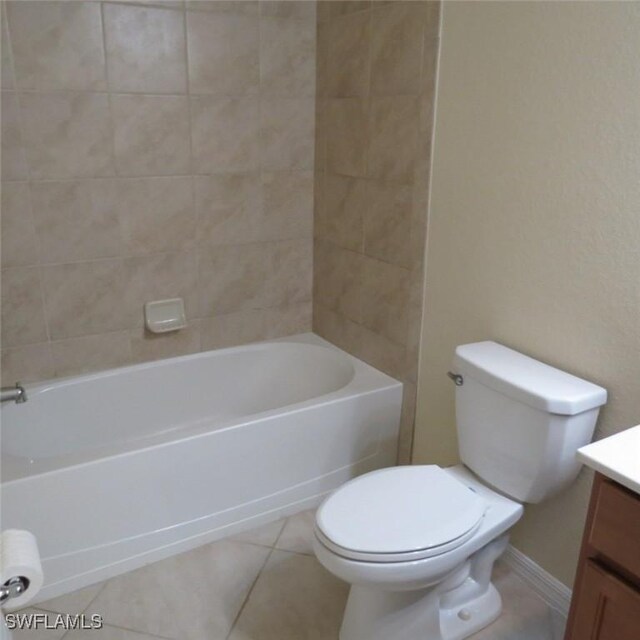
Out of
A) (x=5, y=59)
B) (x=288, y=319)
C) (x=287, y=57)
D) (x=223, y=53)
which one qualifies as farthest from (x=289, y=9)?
(x=288, y=319)

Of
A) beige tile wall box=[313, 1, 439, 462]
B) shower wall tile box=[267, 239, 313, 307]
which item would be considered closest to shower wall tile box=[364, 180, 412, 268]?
beige tile wall box=[313, 1, 439, 462]

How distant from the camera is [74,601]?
1.80 meters

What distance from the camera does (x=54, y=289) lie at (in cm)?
223

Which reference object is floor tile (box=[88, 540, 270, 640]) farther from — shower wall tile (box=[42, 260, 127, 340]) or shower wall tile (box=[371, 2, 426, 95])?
shower wall tile (box=[371, 2, 426, 95])

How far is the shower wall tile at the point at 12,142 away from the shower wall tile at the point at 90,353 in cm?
64

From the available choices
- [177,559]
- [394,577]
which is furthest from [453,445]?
[177,559]

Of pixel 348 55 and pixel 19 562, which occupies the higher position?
pixel 348 55

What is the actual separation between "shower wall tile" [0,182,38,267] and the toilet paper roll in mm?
1669

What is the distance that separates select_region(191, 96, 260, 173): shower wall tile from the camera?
2334 mm

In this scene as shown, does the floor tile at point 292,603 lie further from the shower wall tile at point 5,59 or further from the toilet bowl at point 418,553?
the shower wall tile at point 5,59

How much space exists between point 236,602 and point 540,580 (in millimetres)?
939

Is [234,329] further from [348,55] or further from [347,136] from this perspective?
[348,55]


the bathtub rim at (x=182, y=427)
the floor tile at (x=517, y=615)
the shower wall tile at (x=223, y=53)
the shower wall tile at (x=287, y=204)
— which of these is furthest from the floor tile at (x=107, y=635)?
the shower wall tile at (x=223, y=53)

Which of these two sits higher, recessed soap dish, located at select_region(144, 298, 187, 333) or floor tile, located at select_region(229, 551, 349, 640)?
recessed soap dish, located at select_region(144, 298, 187, 333)
